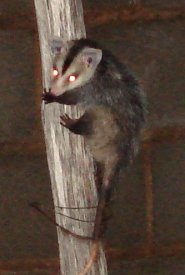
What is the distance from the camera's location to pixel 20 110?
7.61 feet

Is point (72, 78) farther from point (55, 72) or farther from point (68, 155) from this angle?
point (68, 155)

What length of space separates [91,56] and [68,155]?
0.25 m

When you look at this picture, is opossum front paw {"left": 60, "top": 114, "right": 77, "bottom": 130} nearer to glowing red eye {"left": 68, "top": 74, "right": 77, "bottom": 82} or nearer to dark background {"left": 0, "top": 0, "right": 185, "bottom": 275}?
glowing red eye {"left": 68, "top": 74, "right": 77, "bottom": 82}

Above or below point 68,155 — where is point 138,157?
below

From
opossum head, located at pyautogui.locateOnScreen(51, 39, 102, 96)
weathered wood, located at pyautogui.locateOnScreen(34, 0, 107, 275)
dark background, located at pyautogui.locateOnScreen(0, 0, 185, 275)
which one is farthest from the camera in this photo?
dark background, located at pyautogui.locateOnScreen(0, 0, 185, 275)

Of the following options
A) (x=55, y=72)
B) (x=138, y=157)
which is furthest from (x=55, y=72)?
(x=138, y=157)

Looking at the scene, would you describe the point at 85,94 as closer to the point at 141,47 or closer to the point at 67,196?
the point at 67,196

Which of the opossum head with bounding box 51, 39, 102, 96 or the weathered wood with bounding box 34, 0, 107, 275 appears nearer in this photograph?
the opossum head with bounding box 51, 39, 102, 96

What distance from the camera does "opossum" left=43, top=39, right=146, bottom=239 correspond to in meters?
1.69

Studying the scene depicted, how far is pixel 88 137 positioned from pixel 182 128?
2.08 ft

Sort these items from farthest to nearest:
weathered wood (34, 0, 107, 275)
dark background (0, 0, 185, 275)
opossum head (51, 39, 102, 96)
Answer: dark background (0, 0, 185, 275), weathered wood (34, 0, 107, 275), opossum head (51, 39, 102, 96)

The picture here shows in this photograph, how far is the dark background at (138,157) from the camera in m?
2.26

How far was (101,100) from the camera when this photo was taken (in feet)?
5.68

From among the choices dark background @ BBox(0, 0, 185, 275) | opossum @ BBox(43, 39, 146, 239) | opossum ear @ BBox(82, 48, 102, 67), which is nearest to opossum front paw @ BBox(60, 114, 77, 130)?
opossum @ BBox(43, 39, 146, 239)
